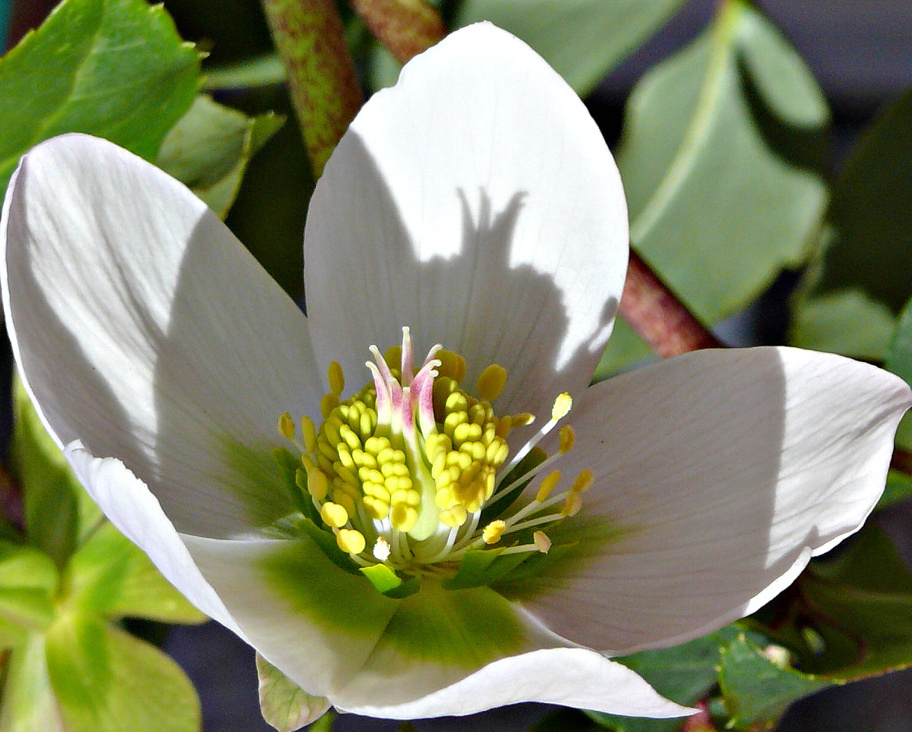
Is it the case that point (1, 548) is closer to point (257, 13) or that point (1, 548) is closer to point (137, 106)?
point (137, 106)

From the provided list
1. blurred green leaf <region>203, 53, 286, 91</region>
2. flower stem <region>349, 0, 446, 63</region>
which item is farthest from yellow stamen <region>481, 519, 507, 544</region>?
blurred green leaf <region>203, 53, 286, 91</region>

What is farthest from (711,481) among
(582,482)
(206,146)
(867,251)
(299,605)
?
(867,251)

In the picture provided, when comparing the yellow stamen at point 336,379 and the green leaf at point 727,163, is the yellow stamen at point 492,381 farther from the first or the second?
the green leaf at point 727,163

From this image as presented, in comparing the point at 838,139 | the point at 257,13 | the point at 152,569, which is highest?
the point at 257,13

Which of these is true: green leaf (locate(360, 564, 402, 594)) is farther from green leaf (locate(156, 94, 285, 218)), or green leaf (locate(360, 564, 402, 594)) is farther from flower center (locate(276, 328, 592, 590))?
green leaf (locate(156, 94, 285, 218))

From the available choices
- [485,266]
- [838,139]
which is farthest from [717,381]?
[838,139]
